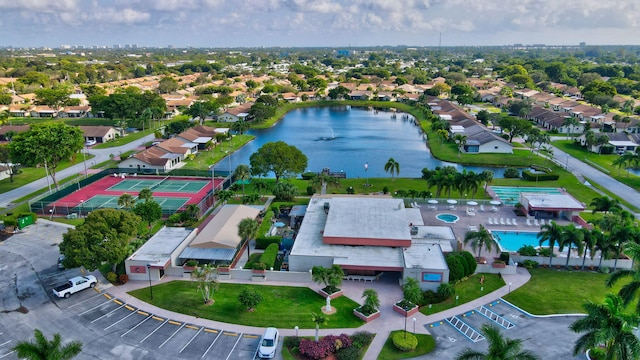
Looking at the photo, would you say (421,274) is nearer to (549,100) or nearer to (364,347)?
(364,347)

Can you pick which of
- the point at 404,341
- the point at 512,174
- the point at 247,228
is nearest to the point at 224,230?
the point at 247,228

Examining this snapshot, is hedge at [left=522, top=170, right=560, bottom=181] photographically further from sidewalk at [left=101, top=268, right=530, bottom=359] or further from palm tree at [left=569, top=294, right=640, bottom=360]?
palm tree at [left=569, top=294, right=640, bottom=360]

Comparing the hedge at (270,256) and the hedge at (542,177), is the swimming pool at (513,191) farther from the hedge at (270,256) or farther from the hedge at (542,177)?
the hedge at (270,256)

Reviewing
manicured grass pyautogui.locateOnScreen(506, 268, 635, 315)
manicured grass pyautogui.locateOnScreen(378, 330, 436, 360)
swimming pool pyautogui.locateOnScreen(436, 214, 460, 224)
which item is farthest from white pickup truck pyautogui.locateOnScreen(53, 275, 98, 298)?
swimming pool pyautogui.locateOnScreen(436, 214, 460, 224)

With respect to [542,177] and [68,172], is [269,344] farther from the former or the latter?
[68,172]

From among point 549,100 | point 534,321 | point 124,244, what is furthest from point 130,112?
point 549,100

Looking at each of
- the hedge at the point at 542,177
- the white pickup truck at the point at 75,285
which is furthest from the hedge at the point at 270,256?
the hedge at the point at 542,177
